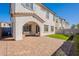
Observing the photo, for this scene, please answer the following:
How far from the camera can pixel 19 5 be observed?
20609mm

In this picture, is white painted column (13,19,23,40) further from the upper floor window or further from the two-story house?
the upper floor window

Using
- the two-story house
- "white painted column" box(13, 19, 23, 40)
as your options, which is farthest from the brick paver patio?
the two-story house

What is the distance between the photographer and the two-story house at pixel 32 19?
20.0 m

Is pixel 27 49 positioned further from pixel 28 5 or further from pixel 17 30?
pixel 28 5

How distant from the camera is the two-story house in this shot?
789 inches

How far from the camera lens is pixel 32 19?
72.3ft

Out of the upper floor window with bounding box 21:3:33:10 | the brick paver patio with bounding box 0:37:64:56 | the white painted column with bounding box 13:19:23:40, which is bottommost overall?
the brick paver patio with bounding box 0:37:64:56

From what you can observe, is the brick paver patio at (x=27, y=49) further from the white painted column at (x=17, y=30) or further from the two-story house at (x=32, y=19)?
the two-story house at (x=32, y=19)

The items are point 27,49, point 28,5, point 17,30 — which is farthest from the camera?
point 28,5

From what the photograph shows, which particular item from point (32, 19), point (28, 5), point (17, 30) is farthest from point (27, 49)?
point (28, 5)

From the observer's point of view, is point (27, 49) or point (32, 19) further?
point (32, 19)

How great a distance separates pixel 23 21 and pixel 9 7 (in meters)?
4.26

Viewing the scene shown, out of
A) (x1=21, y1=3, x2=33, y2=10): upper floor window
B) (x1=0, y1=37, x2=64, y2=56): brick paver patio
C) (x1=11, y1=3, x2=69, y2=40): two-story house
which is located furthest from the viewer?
(x1=21, y1=3, x2=33, y2=10): upper floor window

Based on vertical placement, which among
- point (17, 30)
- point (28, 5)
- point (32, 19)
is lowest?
point (17, 30)
